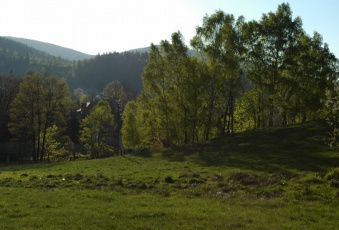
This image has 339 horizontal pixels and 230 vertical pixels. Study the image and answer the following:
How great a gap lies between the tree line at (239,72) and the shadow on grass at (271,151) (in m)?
8.68

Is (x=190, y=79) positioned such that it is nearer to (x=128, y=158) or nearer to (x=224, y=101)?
(x=224, y=101)

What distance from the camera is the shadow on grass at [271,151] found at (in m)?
38.5

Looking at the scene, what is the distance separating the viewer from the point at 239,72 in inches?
2648

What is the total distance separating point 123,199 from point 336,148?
3047cm

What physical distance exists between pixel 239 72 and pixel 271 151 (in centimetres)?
2385

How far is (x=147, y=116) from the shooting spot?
245 feet

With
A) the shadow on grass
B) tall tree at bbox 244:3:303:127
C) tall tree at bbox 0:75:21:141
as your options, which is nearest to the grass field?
the shadow on grass

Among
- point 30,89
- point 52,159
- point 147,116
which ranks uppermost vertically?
point 30,89

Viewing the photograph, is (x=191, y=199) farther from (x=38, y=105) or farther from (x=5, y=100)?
(x=5, y=100)

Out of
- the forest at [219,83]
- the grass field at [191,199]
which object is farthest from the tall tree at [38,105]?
the grass field at [191,199]

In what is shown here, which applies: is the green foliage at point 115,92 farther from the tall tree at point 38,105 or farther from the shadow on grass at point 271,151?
the shadow on grass at point 271,151

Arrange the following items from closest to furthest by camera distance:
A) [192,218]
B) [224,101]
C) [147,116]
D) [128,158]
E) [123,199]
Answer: [192,218], [123,199], [128,158], [224,101], [147,116]

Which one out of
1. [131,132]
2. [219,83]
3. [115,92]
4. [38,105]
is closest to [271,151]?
[219,83]

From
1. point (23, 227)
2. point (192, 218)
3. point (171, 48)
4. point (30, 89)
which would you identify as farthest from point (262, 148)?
point (30, 89)
